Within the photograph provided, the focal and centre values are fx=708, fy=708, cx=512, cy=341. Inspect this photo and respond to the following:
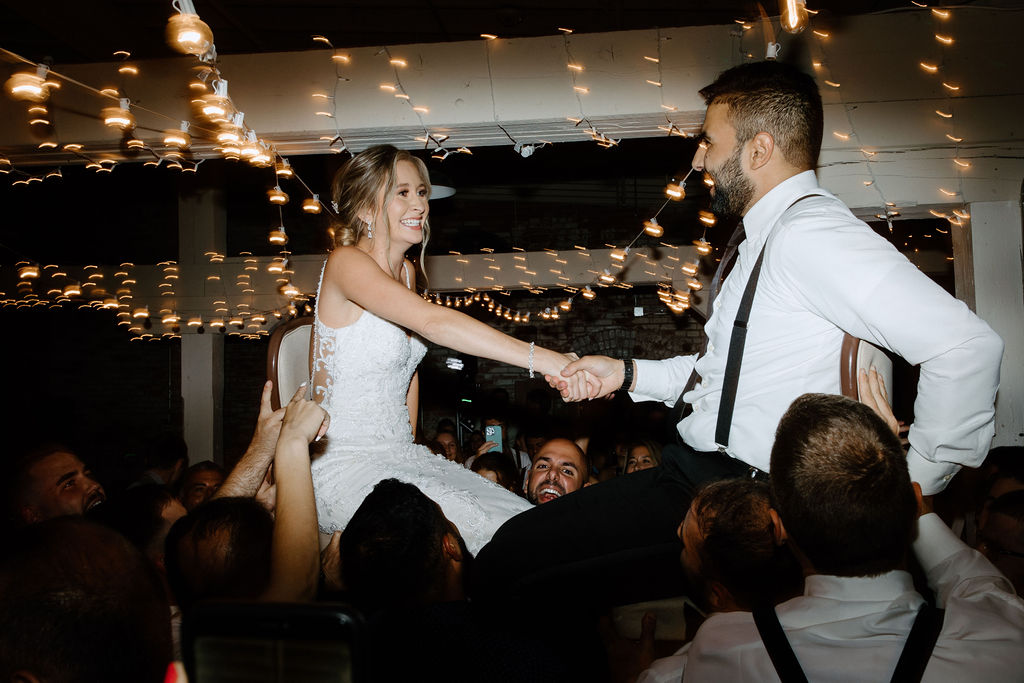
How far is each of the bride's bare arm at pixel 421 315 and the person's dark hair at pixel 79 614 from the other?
1.01 meters

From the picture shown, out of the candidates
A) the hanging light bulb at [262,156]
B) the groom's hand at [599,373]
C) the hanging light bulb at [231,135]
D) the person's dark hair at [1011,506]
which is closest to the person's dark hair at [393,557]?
the groom's hand at [599,373]

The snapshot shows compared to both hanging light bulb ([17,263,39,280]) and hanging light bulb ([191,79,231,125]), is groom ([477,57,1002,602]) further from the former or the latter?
hanging light bulb ([17,263,39,280])

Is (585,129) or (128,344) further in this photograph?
(128,344)

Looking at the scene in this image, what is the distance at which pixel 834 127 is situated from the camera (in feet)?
12.0

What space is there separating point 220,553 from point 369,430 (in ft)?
2.13

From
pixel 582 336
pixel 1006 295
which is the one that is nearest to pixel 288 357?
pixel 1006 295

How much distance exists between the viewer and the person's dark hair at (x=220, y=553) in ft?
5.24

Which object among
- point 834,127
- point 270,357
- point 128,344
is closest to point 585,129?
point 834,127

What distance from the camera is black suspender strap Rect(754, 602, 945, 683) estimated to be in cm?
106

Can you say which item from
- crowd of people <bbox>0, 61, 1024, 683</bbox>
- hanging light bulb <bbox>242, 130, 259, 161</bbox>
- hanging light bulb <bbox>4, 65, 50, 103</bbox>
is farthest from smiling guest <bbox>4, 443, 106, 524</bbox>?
hanging light bulb <bbox>242, 130, 259, 161</bbox>

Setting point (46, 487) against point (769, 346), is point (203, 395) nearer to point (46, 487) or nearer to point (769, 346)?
point (46, 487)

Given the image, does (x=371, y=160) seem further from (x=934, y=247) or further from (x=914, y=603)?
(x=934, y=247)

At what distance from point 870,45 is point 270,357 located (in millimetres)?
3305

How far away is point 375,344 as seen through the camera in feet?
7.26
